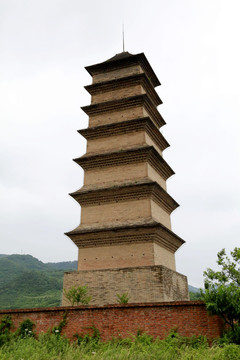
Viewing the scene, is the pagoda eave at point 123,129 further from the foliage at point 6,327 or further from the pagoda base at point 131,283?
the foliage at point 6,327

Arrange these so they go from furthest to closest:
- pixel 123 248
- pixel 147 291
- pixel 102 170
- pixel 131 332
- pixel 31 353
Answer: pixel 102 170 < pixel 123 248 < pixel 147 291 < pixel 131 332 < pixel 31 353

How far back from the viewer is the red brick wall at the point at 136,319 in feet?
32.6

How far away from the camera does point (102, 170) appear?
17078 millimetres

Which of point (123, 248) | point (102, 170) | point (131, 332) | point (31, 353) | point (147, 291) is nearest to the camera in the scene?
point (31, 353)

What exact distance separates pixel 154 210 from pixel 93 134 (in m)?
5.49

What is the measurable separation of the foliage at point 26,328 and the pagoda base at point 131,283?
2.73 metres

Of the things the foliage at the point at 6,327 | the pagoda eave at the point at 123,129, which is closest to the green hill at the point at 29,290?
the pagoda eave at the point at 123,129

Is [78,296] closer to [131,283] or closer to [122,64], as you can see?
[131,283]

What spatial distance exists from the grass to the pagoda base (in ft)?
9.16

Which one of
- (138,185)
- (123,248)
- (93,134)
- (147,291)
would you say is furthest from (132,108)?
(147,291)

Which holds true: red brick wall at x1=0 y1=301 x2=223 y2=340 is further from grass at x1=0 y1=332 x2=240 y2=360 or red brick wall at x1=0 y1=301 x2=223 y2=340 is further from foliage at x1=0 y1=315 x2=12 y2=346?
foliage at x1=0 y1=315 x2=12 y2=346

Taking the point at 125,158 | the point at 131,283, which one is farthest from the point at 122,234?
the point at 125,158

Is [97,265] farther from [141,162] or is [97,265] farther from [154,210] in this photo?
[141,162]

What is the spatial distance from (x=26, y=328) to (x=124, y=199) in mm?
6782
